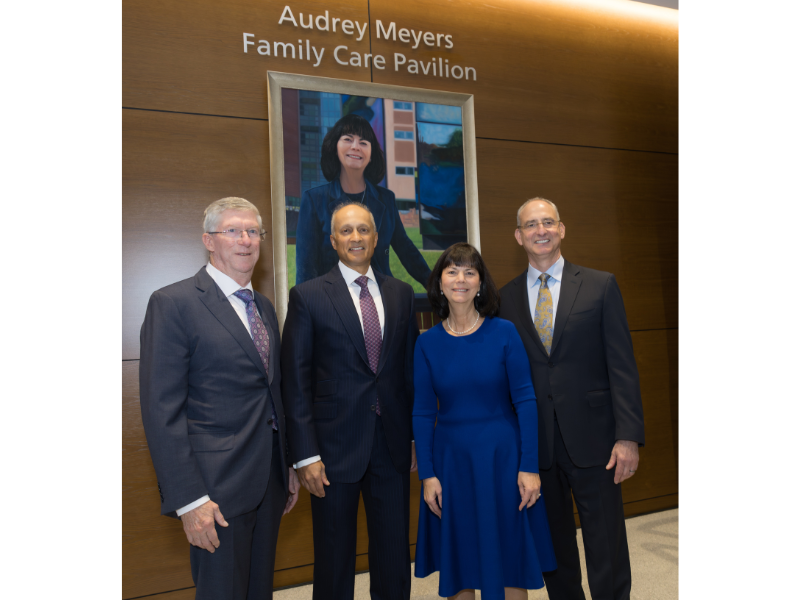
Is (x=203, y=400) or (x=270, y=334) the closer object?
(x=203, y=400)

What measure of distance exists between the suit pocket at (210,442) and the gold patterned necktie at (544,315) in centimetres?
139

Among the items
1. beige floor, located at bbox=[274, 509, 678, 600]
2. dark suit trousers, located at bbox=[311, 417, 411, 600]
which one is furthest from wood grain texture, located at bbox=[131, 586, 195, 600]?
dark suit trousers, located at bbox=[311, 417, 411, 600]

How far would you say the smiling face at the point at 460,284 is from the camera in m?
2.21

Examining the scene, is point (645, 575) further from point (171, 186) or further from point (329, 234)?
point (171, 186)

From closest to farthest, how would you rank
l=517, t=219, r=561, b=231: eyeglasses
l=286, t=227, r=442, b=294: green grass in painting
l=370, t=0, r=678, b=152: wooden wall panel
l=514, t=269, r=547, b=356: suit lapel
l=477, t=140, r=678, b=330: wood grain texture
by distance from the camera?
l=514, t=269, r=547, b=356: suit lapel
l=517, t=219, r=561, b=231: eyeglasses
l=286, t=227, r=442, b=294: green grass in painting
l=370, t=0, r=678, b=152: wooden wall panel
l=477, t=140, r=678, b=330: wood grain texture

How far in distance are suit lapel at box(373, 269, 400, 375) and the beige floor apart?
1.67m

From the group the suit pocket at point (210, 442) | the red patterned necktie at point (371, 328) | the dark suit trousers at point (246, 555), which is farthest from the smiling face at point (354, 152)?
the suit pocket at point (210, 442)

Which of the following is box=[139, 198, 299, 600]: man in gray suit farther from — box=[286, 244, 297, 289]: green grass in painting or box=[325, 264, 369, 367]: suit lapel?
box=[286, 244, 297, 289]: green grass in painting

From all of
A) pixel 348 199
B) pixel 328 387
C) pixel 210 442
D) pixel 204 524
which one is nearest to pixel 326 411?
pixel 328 387

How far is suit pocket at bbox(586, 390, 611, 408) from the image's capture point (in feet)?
7.66

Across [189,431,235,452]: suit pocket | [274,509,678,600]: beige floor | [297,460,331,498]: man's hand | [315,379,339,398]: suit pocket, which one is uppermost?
[315,379,339,398]: suit pocket

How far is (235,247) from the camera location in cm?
204

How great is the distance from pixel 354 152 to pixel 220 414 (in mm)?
2030

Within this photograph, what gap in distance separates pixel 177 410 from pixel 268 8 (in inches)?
102
